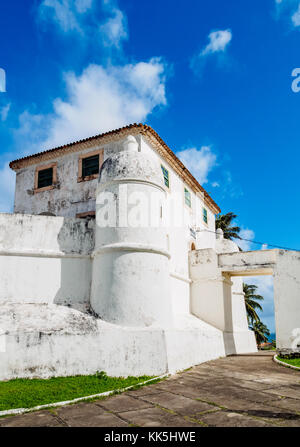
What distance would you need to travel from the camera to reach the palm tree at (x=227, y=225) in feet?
88.8

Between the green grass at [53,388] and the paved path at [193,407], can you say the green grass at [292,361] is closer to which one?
the paved path at [193,407]

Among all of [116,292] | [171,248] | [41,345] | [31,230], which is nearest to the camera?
[41,345]

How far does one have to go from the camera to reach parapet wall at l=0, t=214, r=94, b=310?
8.66m

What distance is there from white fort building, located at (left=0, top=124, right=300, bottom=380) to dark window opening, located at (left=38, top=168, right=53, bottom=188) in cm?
175

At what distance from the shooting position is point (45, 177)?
14.6m

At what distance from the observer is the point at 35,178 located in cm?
1484

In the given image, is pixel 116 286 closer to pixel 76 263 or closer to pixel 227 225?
pixel 76 263

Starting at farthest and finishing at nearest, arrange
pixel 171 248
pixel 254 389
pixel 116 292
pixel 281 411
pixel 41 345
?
pixel 171 248
pixel 116 292
pixel 41 345
pixel 254 389
pixel 281 411

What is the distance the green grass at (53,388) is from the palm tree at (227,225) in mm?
20586

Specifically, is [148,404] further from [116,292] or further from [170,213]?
[170,213]

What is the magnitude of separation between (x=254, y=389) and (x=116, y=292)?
3533 mm

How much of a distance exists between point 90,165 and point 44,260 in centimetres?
558

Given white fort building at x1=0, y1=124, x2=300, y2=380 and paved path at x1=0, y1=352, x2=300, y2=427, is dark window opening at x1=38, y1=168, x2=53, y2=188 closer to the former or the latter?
white fort building at x1=0, y1=124, x2=300, y2=380
